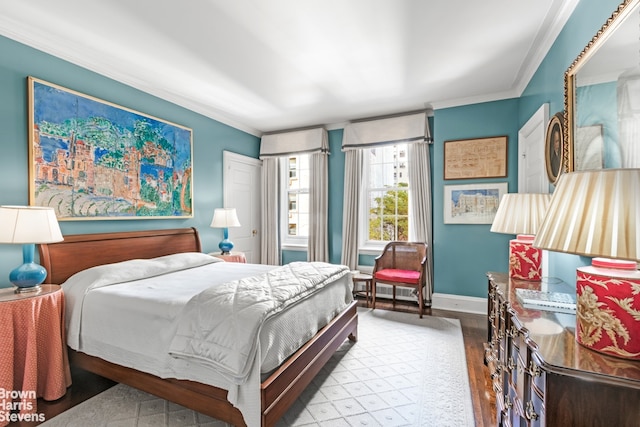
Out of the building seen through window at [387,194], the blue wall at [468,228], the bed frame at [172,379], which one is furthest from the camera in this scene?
the building seen through window at [387,194]

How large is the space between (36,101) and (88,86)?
49 centimetres

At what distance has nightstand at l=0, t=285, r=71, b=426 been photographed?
1832 millimetres

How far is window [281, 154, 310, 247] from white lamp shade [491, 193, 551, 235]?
347 cm

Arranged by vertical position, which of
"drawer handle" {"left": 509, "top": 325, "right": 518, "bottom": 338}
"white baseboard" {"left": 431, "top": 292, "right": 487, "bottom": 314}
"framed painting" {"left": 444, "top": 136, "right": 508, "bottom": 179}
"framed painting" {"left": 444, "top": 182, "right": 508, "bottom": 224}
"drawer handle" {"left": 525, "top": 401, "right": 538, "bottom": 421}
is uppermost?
"framed painting" {"left": 444, "top": 136, "right": 508, "bottom": 179}

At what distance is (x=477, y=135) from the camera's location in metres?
3.76

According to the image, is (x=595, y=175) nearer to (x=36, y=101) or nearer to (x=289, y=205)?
(x=36, y=101)

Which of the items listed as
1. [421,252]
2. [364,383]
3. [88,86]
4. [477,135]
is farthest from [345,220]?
[88,86]

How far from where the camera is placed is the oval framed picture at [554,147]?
205 centimetres

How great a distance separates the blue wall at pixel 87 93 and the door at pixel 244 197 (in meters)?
0.20

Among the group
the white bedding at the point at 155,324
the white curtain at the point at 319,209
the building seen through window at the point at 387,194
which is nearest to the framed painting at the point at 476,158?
the building seen through window at the point at 387,194

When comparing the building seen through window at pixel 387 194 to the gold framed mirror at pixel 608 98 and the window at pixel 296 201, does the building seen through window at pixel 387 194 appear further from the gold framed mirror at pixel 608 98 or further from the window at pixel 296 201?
the gold framed mirror at pixel 608 98

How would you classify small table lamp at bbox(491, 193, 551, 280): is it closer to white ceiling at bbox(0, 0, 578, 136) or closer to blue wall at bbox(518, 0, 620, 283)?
blue wall at bbox(518, 0, 620, 283)

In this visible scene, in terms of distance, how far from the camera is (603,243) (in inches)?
32.9

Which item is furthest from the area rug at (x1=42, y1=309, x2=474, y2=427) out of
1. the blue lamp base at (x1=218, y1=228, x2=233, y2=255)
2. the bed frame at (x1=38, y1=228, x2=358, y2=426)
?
the blue lamp base at (x1=218, y1=228, x2=233, y2=255)
